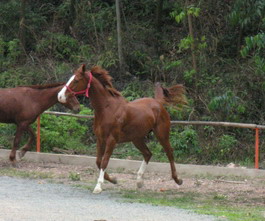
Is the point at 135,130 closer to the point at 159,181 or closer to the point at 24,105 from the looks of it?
the point at 159,181

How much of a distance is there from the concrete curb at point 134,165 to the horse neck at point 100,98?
2.76 m

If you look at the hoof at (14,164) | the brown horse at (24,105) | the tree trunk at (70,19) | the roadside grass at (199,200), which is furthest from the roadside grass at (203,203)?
the tree trunk at (70,19)

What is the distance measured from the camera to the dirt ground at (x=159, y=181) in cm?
1193

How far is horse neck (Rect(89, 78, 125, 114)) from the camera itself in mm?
12148

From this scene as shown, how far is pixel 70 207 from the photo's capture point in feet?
32.5

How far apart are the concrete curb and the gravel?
109 inches

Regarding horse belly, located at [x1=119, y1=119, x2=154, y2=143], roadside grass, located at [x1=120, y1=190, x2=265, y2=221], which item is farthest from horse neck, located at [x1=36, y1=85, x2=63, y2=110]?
roadside grass, located at [x1=120, y1=190, x2=265, y2=221]

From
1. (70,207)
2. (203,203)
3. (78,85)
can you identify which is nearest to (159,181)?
(203,203)

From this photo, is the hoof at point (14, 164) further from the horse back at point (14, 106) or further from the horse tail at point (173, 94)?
A: the horse tail at point (173, 94)

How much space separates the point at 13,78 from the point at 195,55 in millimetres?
5699

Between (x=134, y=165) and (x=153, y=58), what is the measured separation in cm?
675

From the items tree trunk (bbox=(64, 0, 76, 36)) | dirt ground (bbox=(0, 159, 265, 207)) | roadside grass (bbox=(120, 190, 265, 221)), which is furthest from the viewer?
tree trunk (bbox=(64, 0, 76, 36))

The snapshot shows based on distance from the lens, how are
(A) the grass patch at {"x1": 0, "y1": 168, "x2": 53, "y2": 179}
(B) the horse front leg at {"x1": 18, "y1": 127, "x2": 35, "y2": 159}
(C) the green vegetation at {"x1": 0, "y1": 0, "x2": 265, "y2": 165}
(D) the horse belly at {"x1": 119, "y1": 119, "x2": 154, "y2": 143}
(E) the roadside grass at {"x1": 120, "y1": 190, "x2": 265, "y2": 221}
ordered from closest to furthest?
(E) the roadside grass at {"x1": 120, "y1": 190, "x2": 265, "y2": 221}
(D) the horse belly at {"x1": 119, "y1": 119, "x2": 154, "y2": 143}
(A) the grass patch at {"x1": 0, "y1": 168, "x2": 53, "y2": 179}
(B) the horse front leg at {"x1": 18, "y1": 127, "x2": 35, "y2": 159}
(C) the green vegetation at {"x1": 0, "y1": 0, "x2": 265, "y2": 165}

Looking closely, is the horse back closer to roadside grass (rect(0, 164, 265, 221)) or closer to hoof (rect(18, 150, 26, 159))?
hoof (rect(18, 150, 26, 159))
